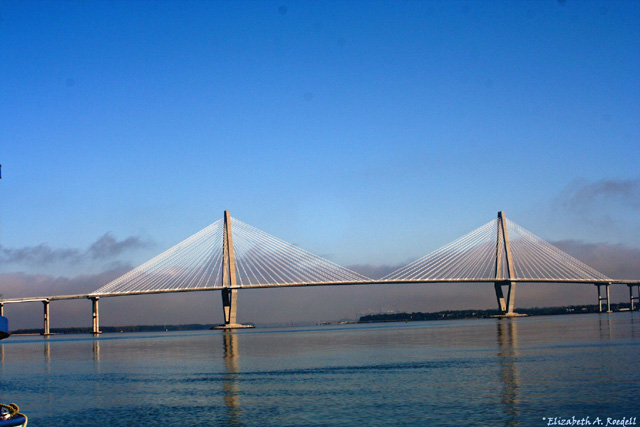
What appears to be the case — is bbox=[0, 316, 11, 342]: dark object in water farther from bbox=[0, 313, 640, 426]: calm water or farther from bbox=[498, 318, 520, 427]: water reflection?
bbox=[498, 318, 520, 427]: water reflection

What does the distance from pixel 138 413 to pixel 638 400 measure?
49.1 ft

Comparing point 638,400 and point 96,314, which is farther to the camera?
point 96,314

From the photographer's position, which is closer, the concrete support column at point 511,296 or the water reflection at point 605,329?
the water reflection at point 605,329

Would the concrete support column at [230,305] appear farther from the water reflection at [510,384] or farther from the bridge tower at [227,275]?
the water reflection at [510,384]

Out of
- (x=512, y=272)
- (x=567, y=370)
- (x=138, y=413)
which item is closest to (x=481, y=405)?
(x=567, y=370)

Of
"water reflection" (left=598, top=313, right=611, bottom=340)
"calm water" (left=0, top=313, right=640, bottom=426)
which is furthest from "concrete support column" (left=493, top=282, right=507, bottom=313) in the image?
"calm water" (left=0, top=313, right=640, bottom=426)

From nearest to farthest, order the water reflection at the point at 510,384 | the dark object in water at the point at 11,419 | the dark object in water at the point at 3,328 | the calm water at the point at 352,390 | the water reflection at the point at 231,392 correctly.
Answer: the dark object in water at the point at 11,419
the water reflection at the point at 510,384
the dark object in water at the point at 3,328
the calm water at the point at 352,390
the water reflection at the point at 231,392

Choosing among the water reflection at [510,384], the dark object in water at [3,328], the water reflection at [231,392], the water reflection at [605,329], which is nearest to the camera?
the water reflection at [510,384]

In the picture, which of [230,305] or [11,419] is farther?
[230,305]

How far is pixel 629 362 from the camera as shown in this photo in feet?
91.4

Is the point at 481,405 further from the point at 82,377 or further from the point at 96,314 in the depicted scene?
the point at 96,314

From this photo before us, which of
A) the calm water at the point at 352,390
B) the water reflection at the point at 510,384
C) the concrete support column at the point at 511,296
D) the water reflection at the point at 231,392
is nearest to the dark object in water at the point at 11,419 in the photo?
the calm water at the point at 352,390

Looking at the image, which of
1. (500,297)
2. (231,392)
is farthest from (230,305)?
(231,392)

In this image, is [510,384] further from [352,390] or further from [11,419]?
[11,419]
